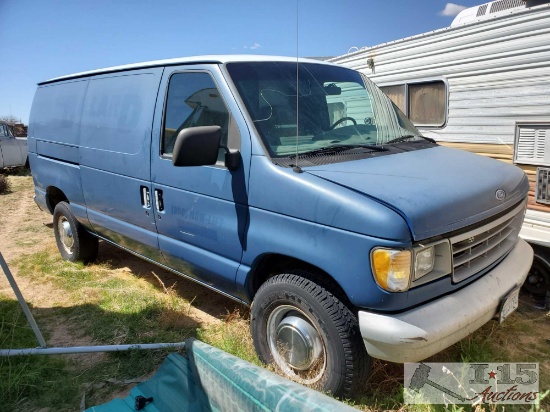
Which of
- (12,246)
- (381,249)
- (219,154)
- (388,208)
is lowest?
(12,246)

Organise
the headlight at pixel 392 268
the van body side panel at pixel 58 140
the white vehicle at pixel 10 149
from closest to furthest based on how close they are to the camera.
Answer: the headlight at pixel 392 268 → the van body side panel at pixel 58 140 → the white vehicle at pixel 10 149

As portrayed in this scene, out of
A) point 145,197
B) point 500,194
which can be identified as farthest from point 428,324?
point 145,197

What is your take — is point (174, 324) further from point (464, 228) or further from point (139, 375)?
point (464, 228)

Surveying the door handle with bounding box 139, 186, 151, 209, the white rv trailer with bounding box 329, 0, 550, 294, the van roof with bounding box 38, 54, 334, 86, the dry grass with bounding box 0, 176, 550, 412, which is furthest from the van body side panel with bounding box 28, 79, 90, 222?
the white rv trailer with bounding box 329, 0, 550, 294

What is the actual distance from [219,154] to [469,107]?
3325 millimetres

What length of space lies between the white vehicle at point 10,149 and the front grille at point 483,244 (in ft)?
50.7

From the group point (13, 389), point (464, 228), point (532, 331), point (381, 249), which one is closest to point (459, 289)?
point (464, 228)

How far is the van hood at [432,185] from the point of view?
2.17 m

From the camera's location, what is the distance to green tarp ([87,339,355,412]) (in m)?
1.93

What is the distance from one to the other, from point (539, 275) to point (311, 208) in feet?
9.42

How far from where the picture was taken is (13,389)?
2844 mm

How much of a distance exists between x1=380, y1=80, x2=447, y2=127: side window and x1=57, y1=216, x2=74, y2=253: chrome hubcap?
4498mm

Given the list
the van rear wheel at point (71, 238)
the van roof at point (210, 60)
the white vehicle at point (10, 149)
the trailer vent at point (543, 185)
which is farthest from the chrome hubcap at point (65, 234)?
the white vehicle at point (10, 149)

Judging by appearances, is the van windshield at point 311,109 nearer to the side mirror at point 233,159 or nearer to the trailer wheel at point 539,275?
the side mirror at point 233,159
